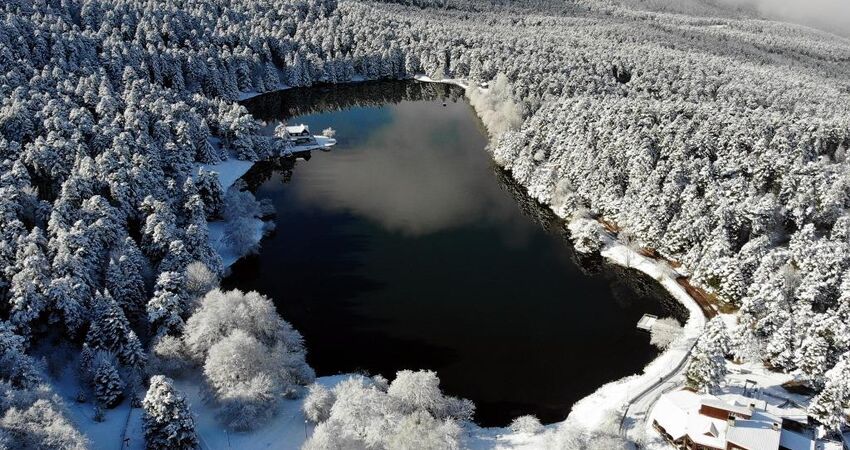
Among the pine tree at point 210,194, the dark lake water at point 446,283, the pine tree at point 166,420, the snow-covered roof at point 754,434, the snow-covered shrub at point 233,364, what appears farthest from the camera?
the pine tree at point 210,194

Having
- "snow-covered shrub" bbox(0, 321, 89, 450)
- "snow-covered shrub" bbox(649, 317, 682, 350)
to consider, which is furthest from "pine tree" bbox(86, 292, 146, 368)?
"snow-covered shrub" bbox(649, 317, 682, 350)

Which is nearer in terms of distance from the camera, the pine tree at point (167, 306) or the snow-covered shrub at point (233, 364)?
the snow-covered shrub at point (233, 364)

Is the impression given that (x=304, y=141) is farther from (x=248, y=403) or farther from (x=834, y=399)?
(x=834, y=399)

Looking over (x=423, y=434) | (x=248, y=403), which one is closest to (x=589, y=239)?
(x=423, y=434)

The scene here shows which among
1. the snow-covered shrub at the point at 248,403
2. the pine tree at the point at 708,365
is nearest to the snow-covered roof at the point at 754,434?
the pine tree at the point at 708,365

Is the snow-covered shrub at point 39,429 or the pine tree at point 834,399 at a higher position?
the pine tree at point 834,399

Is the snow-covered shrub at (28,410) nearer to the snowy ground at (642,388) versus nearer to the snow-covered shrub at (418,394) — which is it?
the snow-covered shrub at (418,394)

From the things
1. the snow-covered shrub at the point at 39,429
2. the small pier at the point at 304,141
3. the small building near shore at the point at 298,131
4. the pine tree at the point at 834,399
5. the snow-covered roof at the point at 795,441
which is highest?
the pine tree at the point at 834,399
